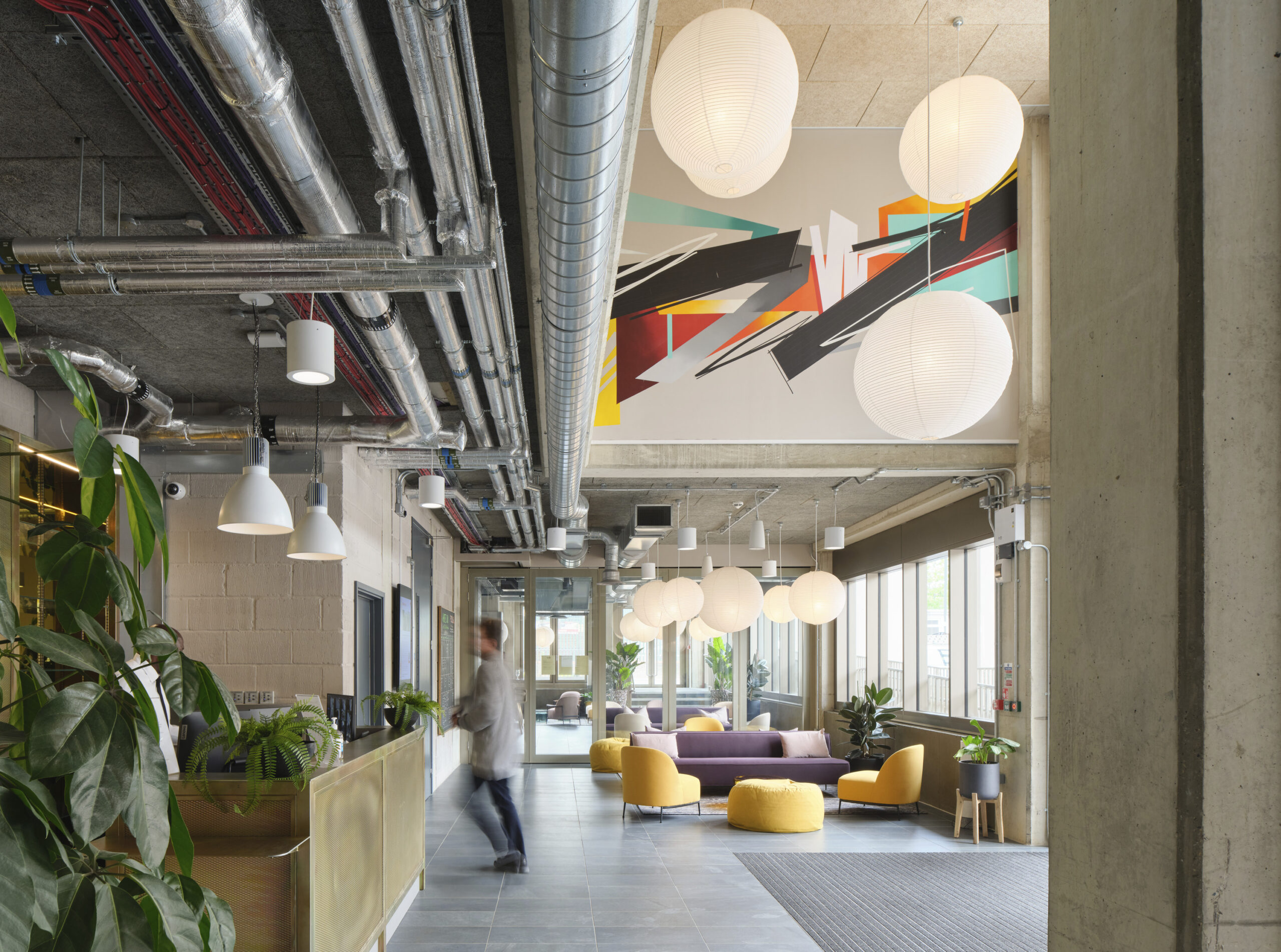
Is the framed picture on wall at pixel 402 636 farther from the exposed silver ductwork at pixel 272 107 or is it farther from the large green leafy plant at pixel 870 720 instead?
the exposed silver ductwork at pixel 272 107

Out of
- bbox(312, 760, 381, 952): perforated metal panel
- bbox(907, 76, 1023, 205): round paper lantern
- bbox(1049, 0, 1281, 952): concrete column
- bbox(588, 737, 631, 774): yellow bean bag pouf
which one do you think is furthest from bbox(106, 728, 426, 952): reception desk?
bbox(588, 737, 631, 774): yellow bean bag pouf

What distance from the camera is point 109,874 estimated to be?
1176 mm

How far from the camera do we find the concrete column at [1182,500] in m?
1.21

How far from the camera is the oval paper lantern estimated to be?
11.6 ft

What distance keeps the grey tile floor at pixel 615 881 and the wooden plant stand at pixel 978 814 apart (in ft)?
0.47

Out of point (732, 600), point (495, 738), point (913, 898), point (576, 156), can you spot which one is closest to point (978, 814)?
point (913, 898)

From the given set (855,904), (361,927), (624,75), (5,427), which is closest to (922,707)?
(855,904)

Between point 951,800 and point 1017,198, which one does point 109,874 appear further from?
point 951,800

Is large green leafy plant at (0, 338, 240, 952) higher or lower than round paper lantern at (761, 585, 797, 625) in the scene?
higher

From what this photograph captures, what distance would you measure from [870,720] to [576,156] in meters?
10.0

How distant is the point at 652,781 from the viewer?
964 centimetres

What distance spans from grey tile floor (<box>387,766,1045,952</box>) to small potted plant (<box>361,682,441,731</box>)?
1125mm

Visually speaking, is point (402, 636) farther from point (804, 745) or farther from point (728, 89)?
point (728, 89)

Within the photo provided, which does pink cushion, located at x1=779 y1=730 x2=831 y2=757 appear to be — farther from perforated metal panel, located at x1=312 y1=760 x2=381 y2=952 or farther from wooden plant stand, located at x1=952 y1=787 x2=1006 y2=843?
perforated metal panel, located at x1=312 y1=760 x2=381 y2=952
